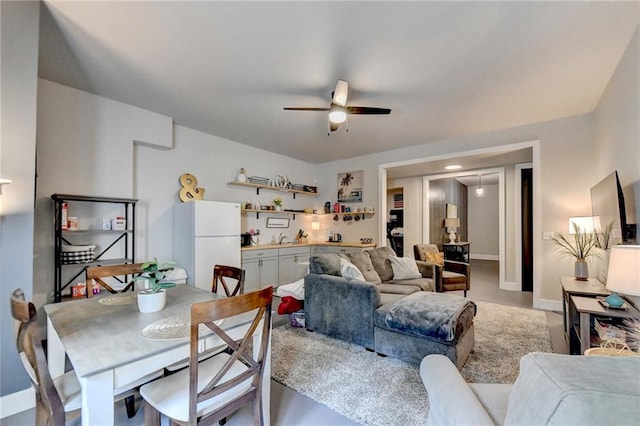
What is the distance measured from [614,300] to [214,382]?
9.74ft

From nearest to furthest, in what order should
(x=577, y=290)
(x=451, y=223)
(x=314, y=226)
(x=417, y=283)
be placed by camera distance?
(x=577, y=290), (x=417, y=283), (x=314, y=226), (x=451, y=223)

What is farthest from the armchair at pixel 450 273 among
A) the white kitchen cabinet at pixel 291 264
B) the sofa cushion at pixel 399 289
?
the white kitchen cabinet at pixel 291 264

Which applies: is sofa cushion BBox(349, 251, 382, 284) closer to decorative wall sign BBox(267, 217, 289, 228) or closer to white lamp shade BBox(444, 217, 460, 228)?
decorative wall sign BBox(267, 217, 289, 228)

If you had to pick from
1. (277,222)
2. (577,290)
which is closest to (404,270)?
(577,290)

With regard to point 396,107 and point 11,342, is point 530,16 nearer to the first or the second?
point 396,107

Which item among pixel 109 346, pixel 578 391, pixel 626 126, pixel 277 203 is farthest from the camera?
pixel 277 203

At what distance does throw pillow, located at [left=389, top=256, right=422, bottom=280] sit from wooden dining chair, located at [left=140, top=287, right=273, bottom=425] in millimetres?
2750

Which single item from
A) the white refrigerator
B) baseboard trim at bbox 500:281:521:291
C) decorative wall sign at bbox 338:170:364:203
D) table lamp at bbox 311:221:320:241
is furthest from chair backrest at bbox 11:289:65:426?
baseboard trim at bbox 500:281:521:291

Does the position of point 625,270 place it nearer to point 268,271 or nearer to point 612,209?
point 612,209

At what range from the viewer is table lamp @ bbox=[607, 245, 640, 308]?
151cm

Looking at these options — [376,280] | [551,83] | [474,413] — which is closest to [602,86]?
[551,83]

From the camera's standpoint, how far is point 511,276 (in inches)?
213

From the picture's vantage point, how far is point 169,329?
4.64ft

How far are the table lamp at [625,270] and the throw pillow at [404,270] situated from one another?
2348 mm
